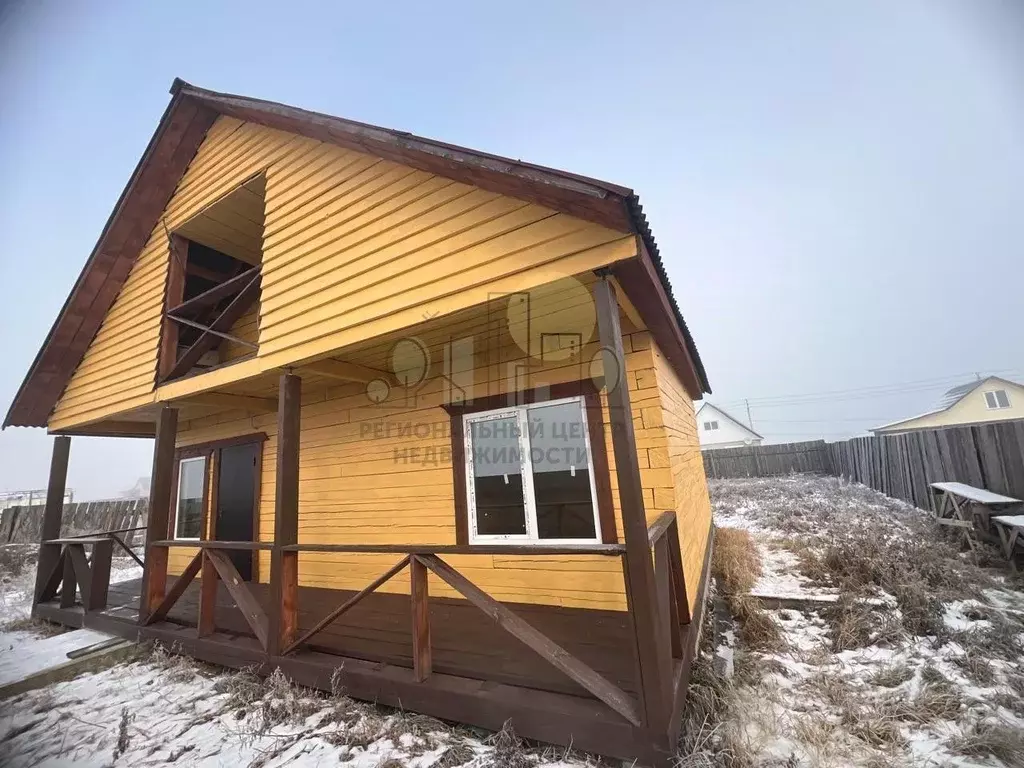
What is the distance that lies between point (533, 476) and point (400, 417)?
6.07ft

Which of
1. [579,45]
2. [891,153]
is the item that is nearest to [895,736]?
[579,45]

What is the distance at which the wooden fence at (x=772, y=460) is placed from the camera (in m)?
18.5

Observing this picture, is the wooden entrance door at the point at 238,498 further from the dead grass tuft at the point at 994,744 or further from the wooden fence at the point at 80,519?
the wooden fence at the point at 80,519

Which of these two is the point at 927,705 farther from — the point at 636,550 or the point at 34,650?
the point at 34,650

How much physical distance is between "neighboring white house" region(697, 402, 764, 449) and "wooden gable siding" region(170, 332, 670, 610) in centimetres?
4218

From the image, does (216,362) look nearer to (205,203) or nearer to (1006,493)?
(205,203)

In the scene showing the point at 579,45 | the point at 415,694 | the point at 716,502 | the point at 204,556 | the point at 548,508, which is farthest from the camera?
the point at 579,45

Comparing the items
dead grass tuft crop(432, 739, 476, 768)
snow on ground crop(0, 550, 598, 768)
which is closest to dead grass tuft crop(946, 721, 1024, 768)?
snow on ground crop(0, 550, 598, 768)

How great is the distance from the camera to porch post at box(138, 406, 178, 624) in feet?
13.9

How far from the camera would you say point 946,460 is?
26.7 feet

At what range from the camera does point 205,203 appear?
4957 millimetres

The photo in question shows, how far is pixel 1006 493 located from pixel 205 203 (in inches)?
493

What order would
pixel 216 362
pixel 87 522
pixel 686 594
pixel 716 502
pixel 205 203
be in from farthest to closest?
pixel 87 522 → pixel 716 502 → pixel 216 362 → pixel 205 203 → pixel 686 594

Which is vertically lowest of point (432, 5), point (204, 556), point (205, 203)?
point (204, 556)
